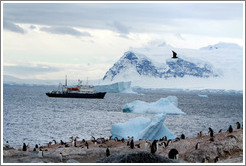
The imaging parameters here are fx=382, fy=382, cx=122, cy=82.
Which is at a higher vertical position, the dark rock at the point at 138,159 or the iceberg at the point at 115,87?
the iceberg at the point at 115,87

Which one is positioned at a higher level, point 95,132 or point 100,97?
point 100,97

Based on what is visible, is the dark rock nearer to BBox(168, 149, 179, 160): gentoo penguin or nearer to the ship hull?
BBox(168, 149, 179, 160): gentoo penguin

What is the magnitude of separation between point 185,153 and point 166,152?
0.93m

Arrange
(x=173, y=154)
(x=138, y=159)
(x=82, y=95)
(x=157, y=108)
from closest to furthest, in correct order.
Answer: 1. (x=138, y=159)
2. (x=173, y=154)
3. (x=157, y=108)
4. (x=82, y=95)

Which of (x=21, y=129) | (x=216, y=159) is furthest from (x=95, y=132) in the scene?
(x=216, y=159)

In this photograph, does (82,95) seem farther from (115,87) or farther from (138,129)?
(138,129)

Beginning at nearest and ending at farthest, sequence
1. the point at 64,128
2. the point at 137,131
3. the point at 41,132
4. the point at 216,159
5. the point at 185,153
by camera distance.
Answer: the point at 216,159, the point at 185,153, the point at 137,131, the point at 41,132, the point at 64,128

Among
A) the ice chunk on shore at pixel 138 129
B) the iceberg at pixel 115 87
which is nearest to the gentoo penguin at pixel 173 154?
the ice chunk on shore at pixel 138 129

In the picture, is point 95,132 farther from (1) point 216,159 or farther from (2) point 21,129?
(1) point 216,159

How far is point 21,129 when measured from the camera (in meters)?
42.9

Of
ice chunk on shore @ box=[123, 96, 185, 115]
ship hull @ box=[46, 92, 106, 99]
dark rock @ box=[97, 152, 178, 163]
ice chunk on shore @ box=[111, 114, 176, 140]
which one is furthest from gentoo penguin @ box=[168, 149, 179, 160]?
ship hull @ box=[46, 92, 106, 99]

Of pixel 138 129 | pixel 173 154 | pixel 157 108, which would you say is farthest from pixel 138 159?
pixel 157 108

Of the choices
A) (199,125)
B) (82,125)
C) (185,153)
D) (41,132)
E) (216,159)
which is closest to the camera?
(216,159)

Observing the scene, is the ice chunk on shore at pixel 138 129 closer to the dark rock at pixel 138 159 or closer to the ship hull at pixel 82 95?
the dark rock at pixel 138 159
